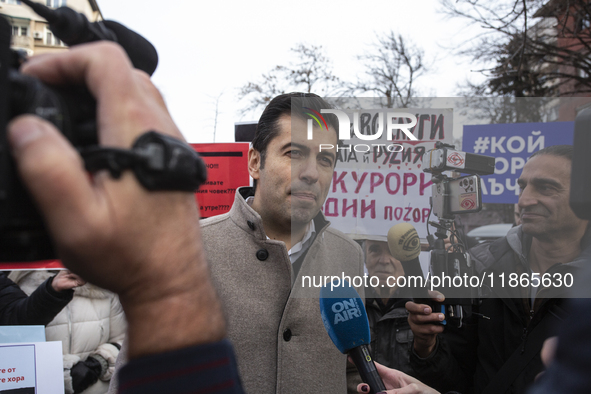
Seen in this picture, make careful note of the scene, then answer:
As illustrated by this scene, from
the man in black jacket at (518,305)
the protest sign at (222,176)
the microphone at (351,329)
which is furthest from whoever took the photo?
the protest sign at (222,176)

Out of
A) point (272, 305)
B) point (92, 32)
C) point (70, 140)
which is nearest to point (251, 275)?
point (272, 305)

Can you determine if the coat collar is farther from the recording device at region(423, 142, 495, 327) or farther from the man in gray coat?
the recording device at region(423, 142, 495, 327)

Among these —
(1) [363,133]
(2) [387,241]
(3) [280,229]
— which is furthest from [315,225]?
(1) [363,133]

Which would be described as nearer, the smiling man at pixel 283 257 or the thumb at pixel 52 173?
the thumb at pixel 52 173

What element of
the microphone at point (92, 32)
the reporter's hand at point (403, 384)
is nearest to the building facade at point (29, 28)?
the microphone at point (92, 32)

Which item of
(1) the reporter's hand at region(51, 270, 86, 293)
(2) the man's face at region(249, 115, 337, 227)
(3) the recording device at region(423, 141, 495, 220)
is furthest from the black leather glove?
(3) the recording device at region(423, 141, 495, 220)

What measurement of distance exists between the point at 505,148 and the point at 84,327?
274cm

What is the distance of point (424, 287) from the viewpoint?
193 cm

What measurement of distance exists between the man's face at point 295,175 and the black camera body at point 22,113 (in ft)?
4.63

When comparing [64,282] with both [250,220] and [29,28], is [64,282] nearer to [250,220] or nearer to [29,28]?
→ [250,220]

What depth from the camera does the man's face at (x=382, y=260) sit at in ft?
6.79

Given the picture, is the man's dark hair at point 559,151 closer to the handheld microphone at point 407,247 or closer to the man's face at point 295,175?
the handheld microphone at point 407,247

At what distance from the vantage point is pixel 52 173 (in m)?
0.45

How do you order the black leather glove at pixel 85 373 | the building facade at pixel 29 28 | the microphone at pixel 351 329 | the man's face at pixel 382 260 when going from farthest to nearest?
the black leather glove at pixel 85 373 → the man's face at pixel 382 260 → the microphone at pixel 351 329 → the building facade at pixel 29 28
